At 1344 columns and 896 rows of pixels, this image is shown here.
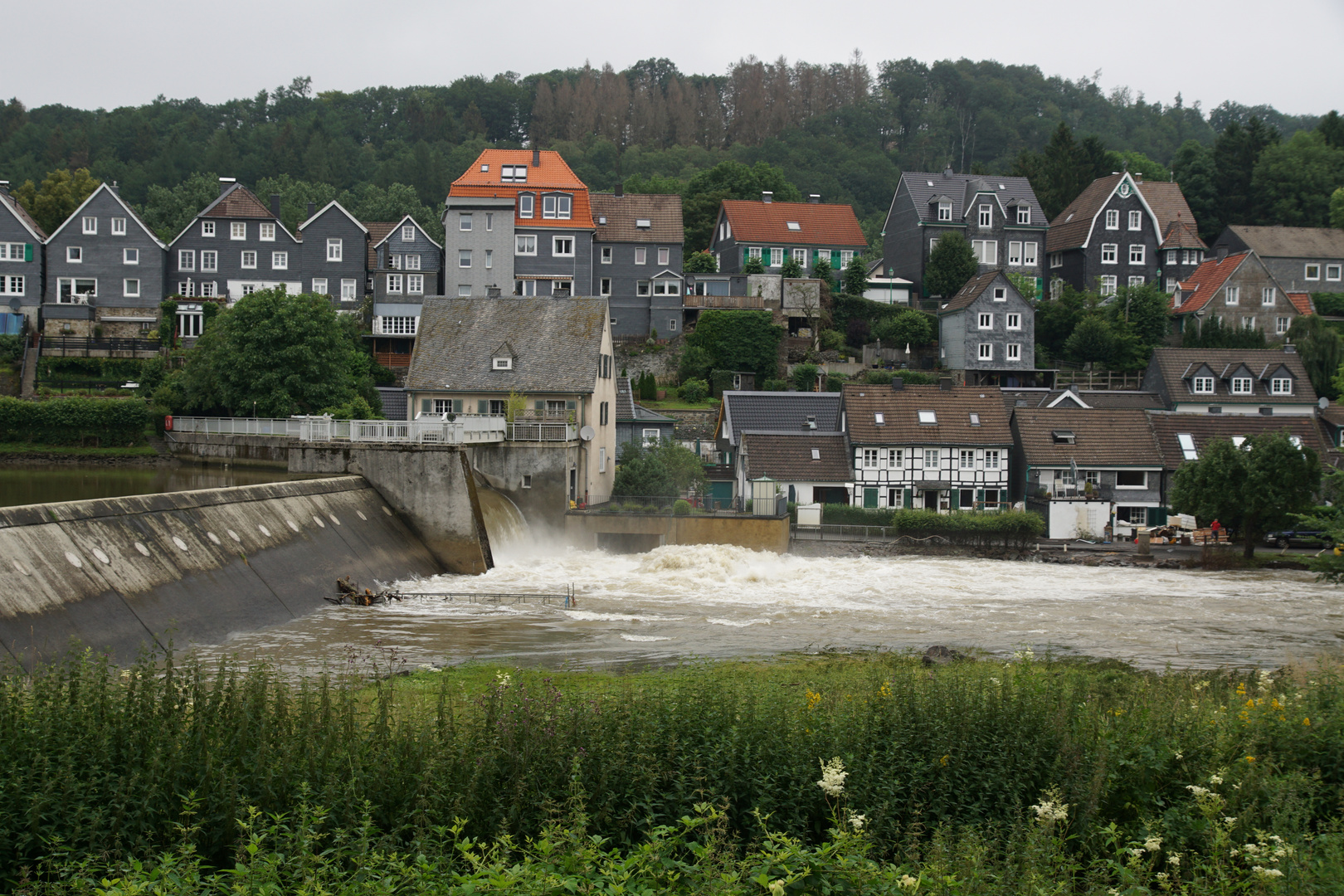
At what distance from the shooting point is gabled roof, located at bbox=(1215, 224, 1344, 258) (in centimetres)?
7925

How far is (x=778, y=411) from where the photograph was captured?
5231 centimetres

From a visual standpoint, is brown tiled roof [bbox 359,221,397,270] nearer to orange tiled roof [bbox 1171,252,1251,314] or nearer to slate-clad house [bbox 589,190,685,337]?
slate-clad house [bbox 589,190,685,337]

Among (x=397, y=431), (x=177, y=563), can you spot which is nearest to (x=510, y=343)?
→ (x=397, y=431)

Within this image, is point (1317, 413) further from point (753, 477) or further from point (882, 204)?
point (882, 204)

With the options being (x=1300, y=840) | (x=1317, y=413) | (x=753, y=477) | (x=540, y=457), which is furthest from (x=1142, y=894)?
(x=1317, y=413)

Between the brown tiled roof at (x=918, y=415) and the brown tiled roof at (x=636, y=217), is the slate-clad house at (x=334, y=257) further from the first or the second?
the brown tiled roof at (x=918, y=415)

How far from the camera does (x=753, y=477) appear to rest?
4769 cm

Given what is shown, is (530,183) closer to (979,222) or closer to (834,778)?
(979,222)

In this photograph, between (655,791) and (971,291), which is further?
(971,291)

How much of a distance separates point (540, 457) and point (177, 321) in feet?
119

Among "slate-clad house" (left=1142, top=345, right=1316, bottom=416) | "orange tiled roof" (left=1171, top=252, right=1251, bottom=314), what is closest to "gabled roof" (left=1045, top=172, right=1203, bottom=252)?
"orange tiled roof" (left=1171, top=252, right=1251, bottom=314)

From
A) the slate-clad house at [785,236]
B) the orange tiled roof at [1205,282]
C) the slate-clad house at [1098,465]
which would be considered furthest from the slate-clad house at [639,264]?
the orange tiled roof at [1205,282]

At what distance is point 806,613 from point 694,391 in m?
35.0

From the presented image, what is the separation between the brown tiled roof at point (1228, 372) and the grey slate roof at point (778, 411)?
65.6 ft
